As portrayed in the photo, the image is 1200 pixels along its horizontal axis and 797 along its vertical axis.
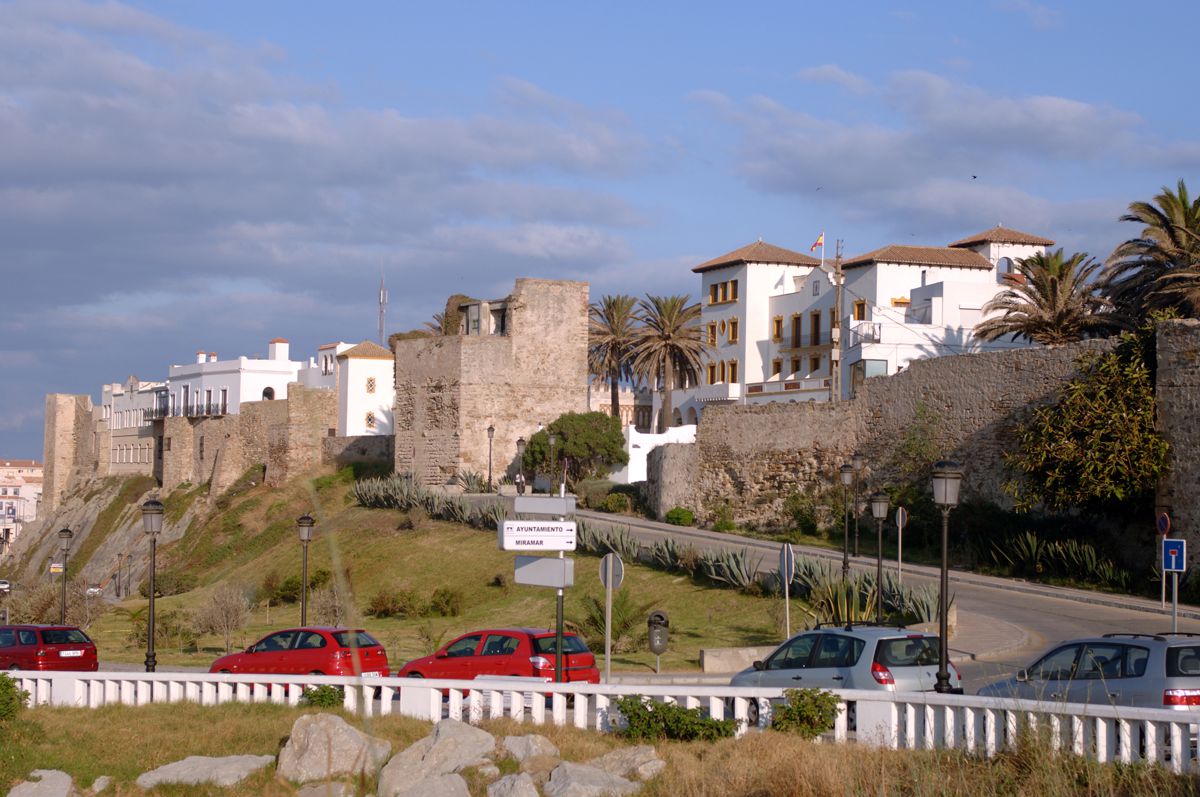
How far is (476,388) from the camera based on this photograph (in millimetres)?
53000

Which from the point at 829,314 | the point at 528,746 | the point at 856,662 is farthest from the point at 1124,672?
the point at 829,314

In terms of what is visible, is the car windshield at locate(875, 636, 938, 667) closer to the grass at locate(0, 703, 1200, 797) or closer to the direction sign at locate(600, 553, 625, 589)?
the grass at locate(0, 703, 1200, 797)

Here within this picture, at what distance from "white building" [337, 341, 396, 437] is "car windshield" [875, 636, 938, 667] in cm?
6111

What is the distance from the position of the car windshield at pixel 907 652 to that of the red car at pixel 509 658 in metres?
4.82

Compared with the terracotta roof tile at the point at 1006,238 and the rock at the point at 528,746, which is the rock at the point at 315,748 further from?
the terracotta roof tile at the point at 1006,238

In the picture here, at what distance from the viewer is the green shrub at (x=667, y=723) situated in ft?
38.3

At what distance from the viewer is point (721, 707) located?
12.0 m

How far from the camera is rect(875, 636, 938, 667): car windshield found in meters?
14.0

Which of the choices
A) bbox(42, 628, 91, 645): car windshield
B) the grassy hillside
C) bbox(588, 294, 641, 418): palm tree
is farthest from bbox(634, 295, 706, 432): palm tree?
bbox(42, 628, 91, 645): car windshield

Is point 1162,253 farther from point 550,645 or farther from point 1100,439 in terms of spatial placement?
point 550,645

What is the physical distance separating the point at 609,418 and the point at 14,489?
13167 centimetres

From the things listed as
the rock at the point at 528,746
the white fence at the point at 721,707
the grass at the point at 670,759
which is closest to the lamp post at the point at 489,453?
the white fence at the point at 721,707

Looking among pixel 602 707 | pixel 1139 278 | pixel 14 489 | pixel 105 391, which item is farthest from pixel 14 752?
pixel 14 489

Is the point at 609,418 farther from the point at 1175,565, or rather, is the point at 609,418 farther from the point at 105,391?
the point at 105,391
